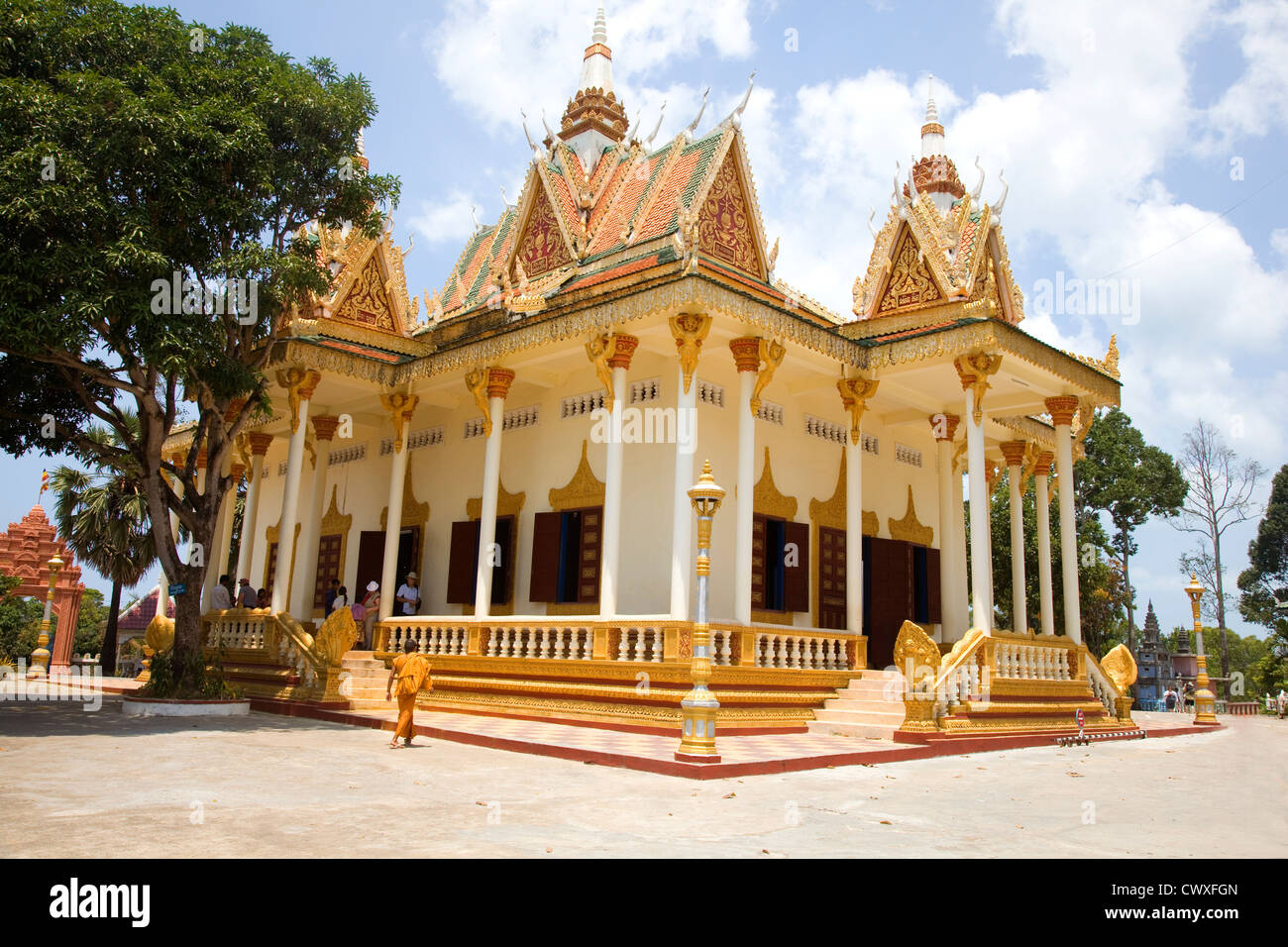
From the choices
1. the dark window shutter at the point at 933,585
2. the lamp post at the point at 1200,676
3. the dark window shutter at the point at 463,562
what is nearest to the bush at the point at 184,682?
the dark window shutter at the point at 463,562

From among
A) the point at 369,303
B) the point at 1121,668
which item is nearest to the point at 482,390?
the point at 369,303

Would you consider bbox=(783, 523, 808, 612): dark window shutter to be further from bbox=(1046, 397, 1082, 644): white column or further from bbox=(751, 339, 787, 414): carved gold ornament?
bbox=(1046, 397, 1082, 644): white column

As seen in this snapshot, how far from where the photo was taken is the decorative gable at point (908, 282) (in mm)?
15109

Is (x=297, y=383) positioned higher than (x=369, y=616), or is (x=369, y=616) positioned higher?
(x=297, y=383)

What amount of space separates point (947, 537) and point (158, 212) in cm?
1331

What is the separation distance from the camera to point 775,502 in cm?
1508

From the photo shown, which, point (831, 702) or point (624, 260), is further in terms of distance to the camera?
point (624, 260)

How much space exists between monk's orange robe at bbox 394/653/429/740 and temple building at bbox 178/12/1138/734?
2628 millimetres

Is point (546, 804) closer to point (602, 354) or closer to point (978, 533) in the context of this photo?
point (602, 354)

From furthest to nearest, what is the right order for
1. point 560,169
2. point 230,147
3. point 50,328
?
point 560,169 → point 230,147 → point 50,328

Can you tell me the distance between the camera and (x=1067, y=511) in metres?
14.4

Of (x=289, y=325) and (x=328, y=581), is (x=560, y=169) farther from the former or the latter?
(x=328, y=581)
